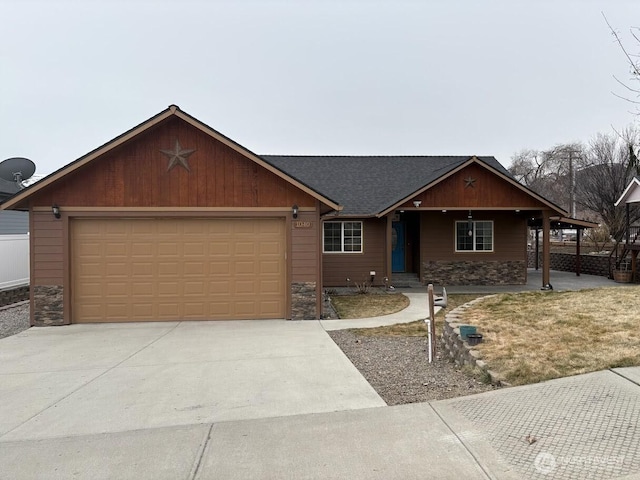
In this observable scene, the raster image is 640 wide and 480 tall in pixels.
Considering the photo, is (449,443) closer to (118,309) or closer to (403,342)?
(403,342)

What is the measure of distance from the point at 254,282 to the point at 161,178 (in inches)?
121

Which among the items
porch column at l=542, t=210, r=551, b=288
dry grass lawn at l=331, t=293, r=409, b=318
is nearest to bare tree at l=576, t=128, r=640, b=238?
porch column at l=542, t=210, r=551, b=288

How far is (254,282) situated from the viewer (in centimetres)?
988

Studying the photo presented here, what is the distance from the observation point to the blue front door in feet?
56.2

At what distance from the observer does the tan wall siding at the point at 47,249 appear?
9.41 metres

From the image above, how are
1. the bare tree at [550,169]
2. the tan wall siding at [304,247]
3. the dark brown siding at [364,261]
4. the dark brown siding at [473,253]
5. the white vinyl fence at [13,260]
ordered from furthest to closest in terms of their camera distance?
1. the bare tree at [550,169]
2. the dark brown siding at [473,253]
3. the dark brown siding at [364,261]
4. the white vinyl fence at [13,260]
5. the tan wall siding at [304,247]

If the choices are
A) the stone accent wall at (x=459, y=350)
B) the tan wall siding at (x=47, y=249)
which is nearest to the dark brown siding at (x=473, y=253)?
the stone accent wall at (x=459, y=350)

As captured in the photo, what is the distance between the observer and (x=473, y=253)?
16.2m

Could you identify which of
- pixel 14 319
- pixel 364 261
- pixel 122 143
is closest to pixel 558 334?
pixel 122 143

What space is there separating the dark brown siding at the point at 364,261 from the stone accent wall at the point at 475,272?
5.53 ft

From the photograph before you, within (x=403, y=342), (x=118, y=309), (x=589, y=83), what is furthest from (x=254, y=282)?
(x=589, y=83)

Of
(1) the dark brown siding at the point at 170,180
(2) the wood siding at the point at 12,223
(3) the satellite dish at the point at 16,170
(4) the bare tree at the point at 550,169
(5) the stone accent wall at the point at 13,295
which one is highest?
(4) the bare tree at the point at 550,169

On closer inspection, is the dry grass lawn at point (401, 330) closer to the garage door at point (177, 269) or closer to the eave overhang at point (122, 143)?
the garage door at point (177, 269)

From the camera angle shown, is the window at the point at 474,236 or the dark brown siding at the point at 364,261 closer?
the dark brown siding at the point at 364,261
